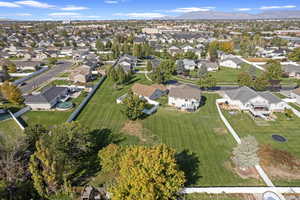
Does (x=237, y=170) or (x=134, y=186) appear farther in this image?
(x=237, y=170)

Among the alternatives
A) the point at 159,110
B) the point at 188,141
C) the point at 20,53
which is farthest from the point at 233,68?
the point at 20,53

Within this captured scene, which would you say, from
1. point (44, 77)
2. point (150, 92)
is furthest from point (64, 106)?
point (44, 77)

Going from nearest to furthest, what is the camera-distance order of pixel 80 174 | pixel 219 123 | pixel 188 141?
pixel 80 174 < pixel 188 141 < pixel 219 123

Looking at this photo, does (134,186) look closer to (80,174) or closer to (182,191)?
(182,191)

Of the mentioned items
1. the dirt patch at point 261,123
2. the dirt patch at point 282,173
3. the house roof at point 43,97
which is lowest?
the dirt patch at point 282,173

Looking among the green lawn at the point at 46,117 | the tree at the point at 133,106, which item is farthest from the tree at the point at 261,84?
the green lawn at the point at 46,117

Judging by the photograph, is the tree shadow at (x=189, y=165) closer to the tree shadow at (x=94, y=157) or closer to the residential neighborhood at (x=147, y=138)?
the residential neighborhood at (x=147, y=138)

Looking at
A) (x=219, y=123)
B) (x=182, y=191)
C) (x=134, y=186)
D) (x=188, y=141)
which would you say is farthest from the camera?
(x=219, y=123)
